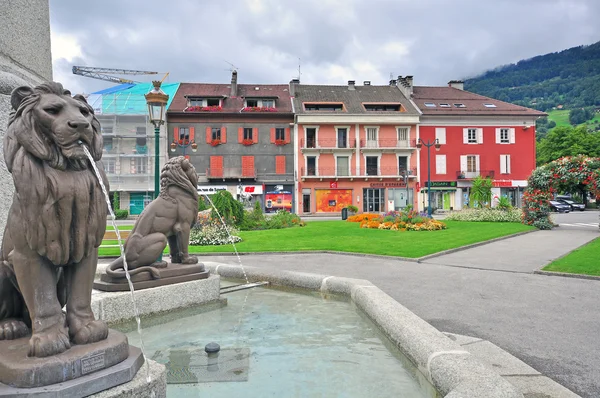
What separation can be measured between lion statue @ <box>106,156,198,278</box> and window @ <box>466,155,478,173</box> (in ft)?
144

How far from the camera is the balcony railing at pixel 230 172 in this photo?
41750 mm

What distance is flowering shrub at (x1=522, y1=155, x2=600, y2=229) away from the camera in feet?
64.2

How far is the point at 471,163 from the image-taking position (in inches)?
1748

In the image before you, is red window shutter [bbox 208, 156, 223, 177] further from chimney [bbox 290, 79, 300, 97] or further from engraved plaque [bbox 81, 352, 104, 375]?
engraved plaque [bbox 81, 352, 104, 375]

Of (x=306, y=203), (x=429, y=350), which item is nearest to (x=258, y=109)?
(x=306, y=203)

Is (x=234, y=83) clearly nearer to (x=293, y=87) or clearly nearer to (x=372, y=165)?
(x=293, y=87)

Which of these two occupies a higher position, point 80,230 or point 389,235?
point 80,230

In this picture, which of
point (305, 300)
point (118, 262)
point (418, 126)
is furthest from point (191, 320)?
point (418, 126)

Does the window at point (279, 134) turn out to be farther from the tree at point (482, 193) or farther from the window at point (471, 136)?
the tree at point (482, 193)

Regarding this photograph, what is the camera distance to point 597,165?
19344mm

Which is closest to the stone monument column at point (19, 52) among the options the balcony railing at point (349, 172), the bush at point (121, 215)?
the bush at point (121, 215)

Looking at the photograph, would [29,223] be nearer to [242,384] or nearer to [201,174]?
[242,384]

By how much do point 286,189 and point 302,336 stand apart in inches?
1519

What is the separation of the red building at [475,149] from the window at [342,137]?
25.6 feet
